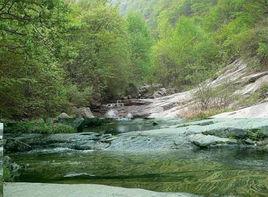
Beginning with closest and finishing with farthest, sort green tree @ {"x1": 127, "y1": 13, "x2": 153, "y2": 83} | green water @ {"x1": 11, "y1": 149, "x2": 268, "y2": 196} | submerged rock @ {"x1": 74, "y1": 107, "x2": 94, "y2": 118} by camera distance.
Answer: green water @ {"x1": 11, "y1": 149, "x2": 268, "y2": 196} → submerged rock @ {"x1": 74, "y1": 107, "x2": 94, "y2": 118} → green tree @ {"x1": 127, "y1": 13, "x2": 153, "y2": 83}

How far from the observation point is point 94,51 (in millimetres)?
47375

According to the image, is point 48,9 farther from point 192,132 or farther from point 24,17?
point 192,132

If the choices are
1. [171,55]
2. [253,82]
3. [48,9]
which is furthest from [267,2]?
[48,9]

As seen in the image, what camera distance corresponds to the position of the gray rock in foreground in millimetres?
8492

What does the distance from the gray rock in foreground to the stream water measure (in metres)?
1.41

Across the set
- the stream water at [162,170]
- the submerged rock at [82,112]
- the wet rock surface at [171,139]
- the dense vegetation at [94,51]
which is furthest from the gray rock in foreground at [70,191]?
the submerged rock at [82,112]

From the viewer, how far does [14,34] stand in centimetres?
2011

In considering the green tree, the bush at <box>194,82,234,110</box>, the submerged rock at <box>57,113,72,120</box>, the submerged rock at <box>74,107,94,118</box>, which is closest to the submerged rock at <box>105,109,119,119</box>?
the submerged rock at <box>74,107,94,118</box>

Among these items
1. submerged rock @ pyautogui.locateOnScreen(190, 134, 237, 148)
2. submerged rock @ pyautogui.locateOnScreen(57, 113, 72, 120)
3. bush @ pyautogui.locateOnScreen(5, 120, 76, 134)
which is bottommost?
submerged rock @ pyautogui.locateOnScreen(190, 134, 237, 148)

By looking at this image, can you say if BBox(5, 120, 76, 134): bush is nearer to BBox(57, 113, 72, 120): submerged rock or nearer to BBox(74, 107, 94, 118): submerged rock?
BBox(57, 113, 72, 120): submerged rock

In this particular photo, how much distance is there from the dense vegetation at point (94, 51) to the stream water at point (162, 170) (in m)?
5.79

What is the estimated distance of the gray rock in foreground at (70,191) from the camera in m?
8.49

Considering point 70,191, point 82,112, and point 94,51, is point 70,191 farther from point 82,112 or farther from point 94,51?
point 94,51

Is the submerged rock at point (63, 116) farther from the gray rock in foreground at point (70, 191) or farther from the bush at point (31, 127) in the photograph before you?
the gray rock in foreground at point (70, 191)
